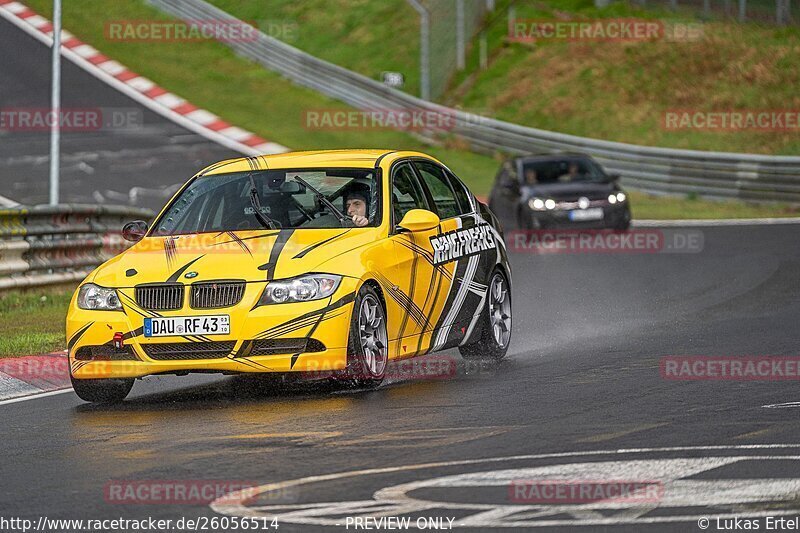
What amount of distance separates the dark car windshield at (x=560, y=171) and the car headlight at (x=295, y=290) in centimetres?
1683

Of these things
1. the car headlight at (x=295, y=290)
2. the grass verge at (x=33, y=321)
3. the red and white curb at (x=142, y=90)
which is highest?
the red and white curb at (x=142, y=90)

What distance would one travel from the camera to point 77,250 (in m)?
18.8

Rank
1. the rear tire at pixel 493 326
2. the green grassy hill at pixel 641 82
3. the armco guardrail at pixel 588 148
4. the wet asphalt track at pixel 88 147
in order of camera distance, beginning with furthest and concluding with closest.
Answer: the green grassy hill at pixel 641 82, the armco guardrail at pixel 588 148, the wet asphalt track at pixel 88 147, the rear tire at pixel 493 326

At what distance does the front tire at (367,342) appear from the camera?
33.1 ft

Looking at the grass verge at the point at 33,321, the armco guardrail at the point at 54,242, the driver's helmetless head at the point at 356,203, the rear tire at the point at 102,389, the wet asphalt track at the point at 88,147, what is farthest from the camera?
the wet asphalt track at the point at 88,147

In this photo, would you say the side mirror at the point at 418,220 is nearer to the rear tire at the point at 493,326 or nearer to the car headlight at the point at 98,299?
the rear tire at the point at 493,326

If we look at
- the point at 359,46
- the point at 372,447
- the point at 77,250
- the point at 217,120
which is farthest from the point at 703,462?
the point at 359,46

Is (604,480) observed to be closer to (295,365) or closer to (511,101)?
(295,365)

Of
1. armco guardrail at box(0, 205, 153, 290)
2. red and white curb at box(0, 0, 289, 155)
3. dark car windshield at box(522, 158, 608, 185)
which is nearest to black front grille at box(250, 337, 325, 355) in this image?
armco guardrail at box(0, 205, 153, 290)

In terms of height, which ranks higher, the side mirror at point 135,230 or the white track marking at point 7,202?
the side mirror at point 135,230

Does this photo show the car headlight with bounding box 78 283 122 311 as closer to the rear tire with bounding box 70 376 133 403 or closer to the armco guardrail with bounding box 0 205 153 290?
the rear tire with bounding box 70 376 133 403

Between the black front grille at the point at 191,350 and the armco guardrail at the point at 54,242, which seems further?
the armco guardrail at the point at 54,242

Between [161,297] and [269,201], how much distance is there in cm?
135

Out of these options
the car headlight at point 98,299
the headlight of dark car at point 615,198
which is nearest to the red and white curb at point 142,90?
the headlight of dark car at point 615,198
